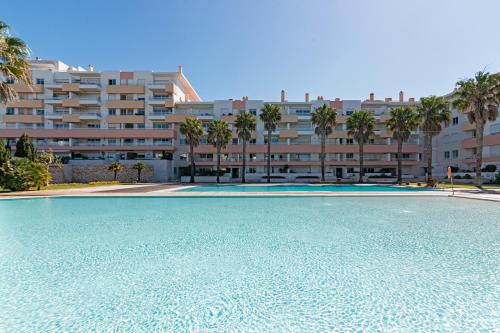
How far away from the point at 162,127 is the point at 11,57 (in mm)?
36501

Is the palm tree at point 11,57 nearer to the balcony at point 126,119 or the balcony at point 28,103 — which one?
the balcony at point 126,119

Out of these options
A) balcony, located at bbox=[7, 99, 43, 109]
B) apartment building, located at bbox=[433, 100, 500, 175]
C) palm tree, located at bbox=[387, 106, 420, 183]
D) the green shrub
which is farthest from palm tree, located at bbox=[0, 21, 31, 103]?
apartment building, located at bbox=[433, 100, 500, 175]

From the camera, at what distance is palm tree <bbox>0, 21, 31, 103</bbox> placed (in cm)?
2042

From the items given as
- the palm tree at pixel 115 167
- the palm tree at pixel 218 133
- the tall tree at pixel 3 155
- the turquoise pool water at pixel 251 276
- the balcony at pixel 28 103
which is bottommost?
the turquoise pool water at pixel 251 276

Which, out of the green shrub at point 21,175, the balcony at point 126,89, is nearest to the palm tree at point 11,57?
the green shrub at point 21,175

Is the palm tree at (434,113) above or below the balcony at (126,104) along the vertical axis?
below

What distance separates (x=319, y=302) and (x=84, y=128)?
61.5 meters

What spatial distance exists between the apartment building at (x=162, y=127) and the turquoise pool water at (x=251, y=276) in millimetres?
41541

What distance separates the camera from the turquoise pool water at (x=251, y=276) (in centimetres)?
523

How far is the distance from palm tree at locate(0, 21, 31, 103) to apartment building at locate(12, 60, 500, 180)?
32202 mm

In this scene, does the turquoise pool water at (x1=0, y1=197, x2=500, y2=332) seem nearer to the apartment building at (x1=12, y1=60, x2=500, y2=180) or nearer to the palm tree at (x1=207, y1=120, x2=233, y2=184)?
the palm tree at (x1=207, y1=120, x2=233, y2=184)

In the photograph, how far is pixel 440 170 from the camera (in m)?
55.3

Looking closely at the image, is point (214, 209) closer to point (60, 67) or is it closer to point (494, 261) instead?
point (494, 261)

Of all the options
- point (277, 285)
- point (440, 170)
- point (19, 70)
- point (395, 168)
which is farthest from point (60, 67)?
point (440, 170)
